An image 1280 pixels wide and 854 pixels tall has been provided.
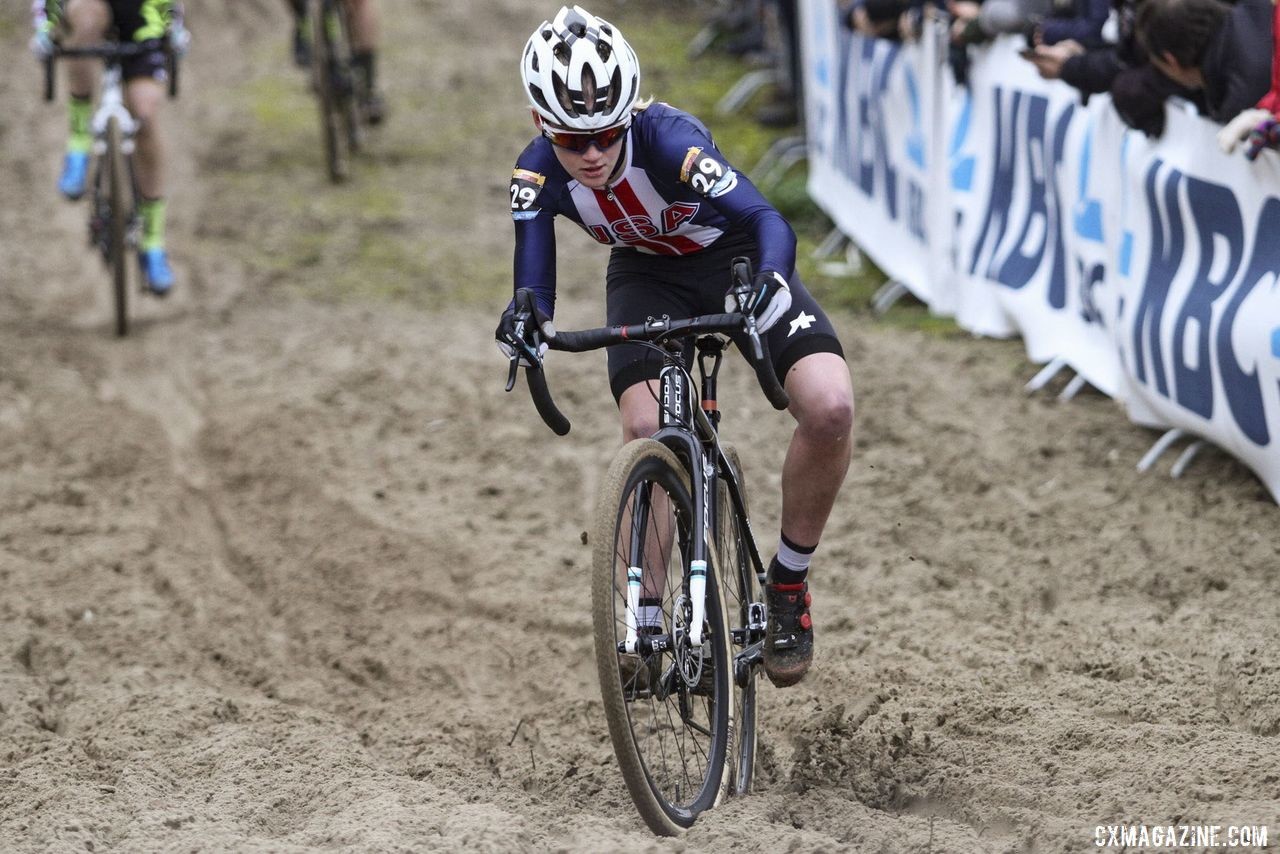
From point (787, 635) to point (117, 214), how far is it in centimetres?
593

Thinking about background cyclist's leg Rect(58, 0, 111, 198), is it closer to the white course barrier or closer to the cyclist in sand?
the white course barrier

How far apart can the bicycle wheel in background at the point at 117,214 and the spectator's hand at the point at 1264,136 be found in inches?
249

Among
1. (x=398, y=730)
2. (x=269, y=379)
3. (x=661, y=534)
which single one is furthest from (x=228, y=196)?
(x=661, y=534)

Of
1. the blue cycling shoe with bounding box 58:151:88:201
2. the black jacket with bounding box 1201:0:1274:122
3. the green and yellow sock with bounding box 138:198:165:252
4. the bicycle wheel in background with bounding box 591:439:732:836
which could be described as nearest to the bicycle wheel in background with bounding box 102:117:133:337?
the green and yellow sock with bounding box 138:198:165:252

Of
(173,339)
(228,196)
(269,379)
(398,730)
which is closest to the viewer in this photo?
(398,730)

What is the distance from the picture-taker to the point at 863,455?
23.9ft

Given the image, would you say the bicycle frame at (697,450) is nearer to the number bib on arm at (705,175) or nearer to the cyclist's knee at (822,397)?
the cyclist's knee at (822,397)

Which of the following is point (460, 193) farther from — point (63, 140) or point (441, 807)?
point (441, 807)

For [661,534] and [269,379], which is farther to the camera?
[269,379]

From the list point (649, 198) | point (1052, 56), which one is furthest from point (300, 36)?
point (649, 198)

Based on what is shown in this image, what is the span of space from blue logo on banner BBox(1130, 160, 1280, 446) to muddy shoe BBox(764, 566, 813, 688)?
2.41 meters

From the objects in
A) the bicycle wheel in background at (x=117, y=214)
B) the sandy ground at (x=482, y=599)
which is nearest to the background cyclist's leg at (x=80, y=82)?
the bicycle wheel in background at (x=117, y=214)

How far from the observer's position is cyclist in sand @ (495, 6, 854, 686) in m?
4.06

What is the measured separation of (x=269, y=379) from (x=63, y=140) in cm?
606
